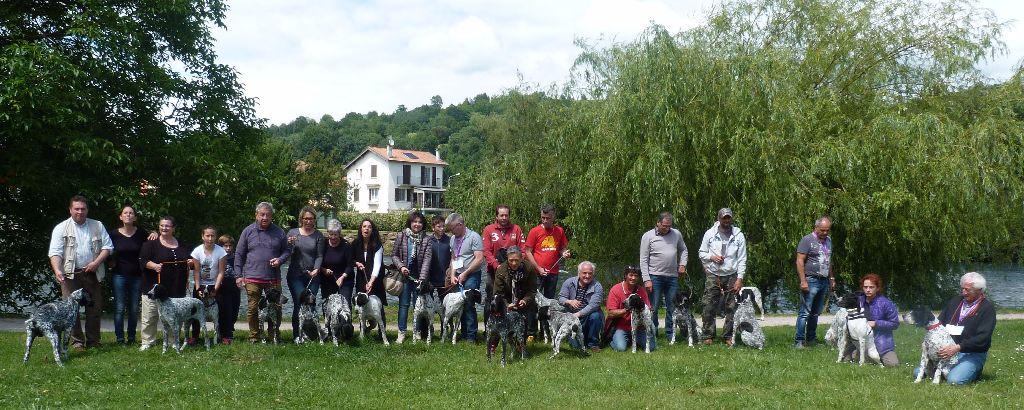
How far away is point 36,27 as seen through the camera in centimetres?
1466

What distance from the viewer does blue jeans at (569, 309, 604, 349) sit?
30.9ft

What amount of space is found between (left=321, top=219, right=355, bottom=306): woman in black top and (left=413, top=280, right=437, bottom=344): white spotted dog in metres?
0.80

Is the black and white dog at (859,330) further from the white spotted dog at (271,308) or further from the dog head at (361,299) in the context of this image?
the white spotted dog at (271,308)

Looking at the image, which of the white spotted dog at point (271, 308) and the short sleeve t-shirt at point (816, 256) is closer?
the white spotted dog at point (271, 308)

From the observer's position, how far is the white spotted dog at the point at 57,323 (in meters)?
8.05

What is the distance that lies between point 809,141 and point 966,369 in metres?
8.91

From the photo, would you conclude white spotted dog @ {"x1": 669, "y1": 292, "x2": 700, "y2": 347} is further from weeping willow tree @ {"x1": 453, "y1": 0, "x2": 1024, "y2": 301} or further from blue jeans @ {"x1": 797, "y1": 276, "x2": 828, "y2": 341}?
weeping willow tree @ {"x1": 453, "y1": 0, "x2": 1024, "y2": 301}

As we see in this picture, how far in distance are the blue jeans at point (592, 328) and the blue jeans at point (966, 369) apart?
3370 millimetres

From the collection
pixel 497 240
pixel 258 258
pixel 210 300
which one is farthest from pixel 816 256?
pixel 210 300

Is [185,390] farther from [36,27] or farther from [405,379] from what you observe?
[36,27]

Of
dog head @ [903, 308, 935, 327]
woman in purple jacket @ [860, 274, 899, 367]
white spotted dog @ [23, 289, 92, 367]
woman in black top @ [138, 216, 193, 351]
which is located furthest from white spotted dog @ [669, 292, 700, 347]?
white spotted dog @ [23, 289, 92, 367]

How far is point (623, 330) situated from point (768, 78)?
319 inches

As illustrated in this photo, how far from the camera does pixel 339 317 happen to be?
30.5ft

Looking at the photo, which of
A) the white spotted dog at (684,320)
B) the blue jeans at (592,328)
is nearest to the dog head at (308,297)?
the blue jeans at (592,328)
